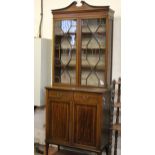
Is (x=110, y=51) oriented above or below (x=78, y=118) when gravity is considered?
above

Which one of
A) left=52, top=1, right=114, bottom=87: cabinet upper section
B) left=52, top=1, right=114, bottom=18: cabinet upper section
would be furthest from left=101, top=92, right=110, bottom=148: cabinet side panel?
left=52, top=1, right=114, bottom=18: cabinet upper section

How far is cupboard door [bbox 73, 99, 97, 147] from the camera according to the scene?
112 inches

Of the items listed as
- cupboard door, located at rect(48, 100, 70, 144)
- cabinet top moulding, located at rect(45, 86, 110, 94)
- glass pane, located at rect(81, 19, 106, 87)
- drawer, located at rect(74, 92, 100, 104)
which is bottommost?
cupboard door, located at rect(48, 100, 70, 144)

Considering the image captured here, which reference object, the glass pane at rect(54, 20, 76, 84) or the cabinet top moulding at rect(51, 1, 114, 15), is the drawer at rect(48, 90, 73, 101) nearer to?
the glass pane at rect(54, 20, 76, 84)

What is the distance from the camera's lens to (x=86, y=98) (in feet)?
9.36

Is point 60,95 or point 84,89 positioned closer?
point 84,89

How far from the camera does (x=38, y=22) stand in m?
3.74

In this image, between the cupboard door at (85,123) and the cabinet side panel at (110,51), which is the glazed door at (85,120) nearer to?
the cupboard door at (85,123)

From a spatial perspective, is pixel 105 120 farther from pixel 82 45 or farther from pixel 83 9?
pixel 83 9

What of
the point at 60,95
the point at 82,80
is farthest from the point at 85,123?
the point at 82,80

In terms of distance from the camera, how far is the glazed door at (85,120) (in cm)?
283

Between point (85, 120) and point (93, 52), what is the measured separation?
92 cm
